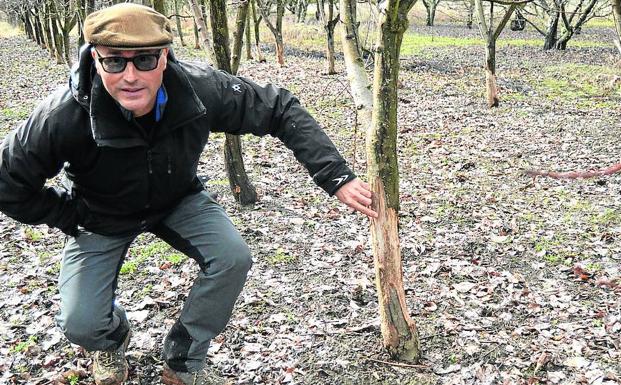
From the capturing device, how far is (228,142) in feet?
21.2

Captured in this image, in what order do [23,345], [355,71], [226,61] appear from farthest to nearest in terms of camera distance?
1. [226,61]
2. [23,345]
3. [355,71]

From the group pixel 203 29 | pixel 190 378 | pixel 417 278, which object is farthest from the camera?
pixel 203 29

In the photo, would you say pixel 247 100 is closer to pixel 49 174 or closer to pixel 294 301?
pixel 49 174

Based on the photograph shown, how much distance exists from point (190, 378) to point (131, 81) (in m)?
Result: 1.93

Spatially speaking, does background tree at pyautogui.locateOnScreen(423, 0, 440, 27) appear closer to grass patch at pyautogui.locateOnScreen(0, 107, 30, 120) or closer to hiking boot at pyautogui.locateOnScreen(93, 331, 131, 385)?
grass patch at pyautogui.locateOnScreen(0, 107, 30, 120)

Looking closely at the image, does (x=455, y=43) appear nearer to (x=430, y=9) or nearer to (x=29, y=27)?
(x=430, y=9)

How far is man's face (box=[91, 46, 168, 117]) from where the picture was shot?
295cm

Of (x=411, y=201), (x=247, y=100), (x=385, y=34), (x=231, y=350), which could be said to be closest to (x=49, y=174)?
(x=247, y=100)

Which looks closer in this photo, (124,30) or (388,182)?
(124,30)

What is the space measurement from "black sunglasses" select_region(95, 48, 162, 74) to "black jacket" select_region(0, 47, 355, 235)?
0.29 ft

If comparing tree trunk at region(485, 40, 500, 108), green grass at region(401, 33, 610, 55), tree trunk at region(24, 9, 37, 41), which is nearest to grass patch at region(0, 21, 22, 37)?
tree trunk at region(24, 9, 37, 41)

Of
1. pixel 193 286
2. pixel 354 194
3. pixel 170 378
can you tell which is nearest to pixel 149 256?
pixel 170 378

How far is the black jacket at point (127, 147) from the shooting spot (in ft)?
9.87

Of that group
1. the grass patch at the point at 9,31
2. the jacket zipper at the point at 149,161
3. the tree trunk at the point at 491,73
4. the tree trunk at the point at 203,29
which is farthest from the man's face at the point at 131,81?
the grass patch at the point at 9,31
